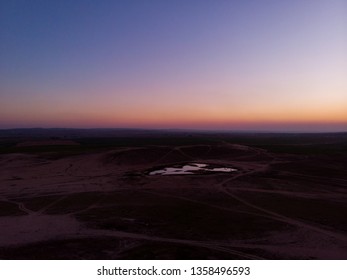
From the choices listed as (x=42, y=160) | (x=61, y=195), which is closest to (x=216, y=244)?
(x=61, y=195)

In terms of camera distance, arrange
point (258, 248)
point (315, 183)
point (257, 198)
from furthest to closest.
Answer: point (315, 183) < point (257, 198) < point (258, 248)

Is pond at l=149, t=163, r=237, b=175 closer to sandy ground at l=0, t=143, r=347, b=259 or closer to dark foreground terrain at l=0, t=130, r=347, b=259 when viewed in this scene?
dark foreground terrain at l=0, t=130, r=347, b=259

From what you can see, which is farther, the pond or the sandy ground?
the pond

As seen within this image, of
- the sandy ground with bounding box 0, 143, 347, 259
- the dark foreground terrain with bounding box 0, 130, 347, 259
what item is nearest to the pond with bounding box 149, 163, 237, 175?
the dark foreground terrain with bounding box 0, 130, 347, 259

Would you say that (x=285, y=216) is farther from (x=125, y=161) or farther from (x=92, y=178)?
(x=125, y=161)

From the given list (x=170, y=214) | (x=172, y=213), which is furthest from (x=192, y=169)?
(x=170, y=214)

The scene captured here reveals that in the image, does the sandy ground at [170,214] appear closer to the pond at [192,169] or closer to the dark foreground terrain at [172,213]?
the dark foreground terrain at [172,213]

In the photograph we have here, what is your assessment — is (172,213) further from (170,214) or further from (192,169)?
(192,169)

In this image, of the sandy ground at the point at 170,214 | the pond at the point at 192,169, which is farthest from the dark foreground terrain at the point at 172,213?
the pond at the point at 192,169
